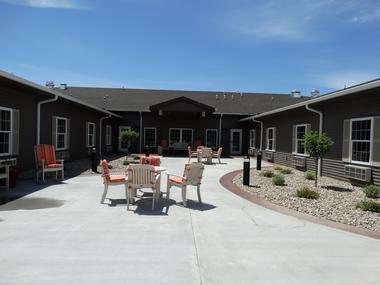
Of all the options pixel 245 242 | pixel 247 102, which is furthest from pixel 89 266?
pixel 247 102

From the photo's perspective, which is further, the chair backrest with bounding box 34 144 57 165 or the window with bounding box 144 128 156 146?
the window with bounding box 144 128 156 146

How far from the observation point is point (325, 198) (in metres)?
8.91

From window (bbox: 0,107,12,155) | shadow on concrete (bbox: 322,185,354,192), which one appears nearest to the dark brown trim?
shadow on concrete (bbox: 322,185,354,192)

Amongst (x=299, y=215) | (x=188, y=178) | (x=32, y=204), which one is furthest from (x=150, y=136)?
(x=299, y=215)

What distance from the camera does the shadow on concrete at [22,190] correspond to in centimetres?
790

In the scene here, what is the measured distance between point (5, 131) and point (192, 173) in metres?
6.89

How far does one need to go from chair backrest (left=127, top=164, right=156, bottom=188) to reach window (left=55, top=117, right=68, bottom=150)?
30.5 ft

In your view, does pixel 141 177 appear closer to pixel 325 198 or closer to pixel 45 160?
pixel 325 198

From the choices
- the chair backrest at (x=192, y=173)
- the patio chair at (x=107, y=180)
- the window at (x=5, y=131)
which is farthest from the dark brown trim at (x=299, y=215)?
the window at (x=5, y=131)

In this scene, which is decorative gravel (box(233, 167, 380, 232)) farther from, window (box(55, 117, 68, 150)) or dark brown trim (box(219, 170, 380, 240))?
window (box(55, 117, 68, 150))

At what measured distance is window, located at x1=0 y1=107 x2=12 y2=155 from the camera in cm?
1120

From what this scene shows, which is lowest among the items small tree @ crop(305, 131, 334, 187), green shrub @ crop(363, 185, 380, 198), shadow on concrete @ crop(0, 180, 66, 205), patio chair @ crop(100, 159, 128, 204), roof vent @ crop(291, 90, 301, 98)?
shadow on concrete @ crop(0, 180, 66, 205)

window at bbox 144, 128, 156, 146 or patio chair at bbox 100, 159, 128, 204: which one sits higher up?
window at bbox 144, 128, 156, 146

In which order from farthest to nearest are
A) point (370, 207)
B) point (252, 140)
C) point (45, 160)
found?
1. point (252, 140)
2. point (45, 160)
3. point (370, 207)
